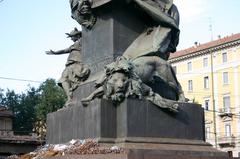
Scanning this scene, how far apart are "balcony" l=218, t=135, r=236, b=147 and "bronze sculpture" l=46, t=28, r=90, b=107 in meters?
50.4

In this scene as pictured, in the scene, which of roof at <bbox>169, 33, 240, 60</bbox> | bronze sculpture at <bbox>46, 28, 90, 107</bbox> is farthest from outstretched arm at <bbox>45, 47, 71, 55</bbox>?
roof at <bbox>169, 33, 240, 60</bbox>

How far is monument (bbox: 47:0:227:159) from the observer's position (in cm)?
855

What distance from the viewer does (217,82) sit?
6200 cm

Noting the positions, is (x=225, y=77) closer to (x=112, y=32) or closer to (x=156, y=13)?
(x=156, y=13)

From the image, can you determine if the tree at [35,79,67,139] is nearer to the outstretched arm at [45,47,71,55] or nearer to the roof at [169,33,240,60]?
the roof at [169,33,240,60]

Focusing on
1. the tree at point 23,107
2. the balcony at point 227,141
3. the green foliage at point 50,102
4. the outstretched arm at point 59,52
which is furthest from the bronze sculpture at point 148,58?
the tree at point 23,107

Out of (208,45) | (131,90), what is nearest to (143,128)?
(131,90)

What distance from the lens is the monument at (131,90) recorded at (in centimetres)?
855

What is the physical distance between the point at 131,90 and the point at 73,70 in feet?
6.76

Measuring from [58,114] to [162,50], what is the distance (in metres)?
2.37

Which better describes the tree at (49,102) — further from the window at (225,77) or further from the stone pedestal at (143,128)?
the stone pedestal at (143,128)

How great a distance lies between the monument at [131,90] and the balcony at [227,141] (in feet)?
167

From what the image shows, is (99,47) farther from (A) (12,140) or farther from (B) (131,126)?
(A) (12,140)

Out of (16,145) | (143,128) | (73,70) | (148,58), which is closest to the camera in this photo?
(143,128)
